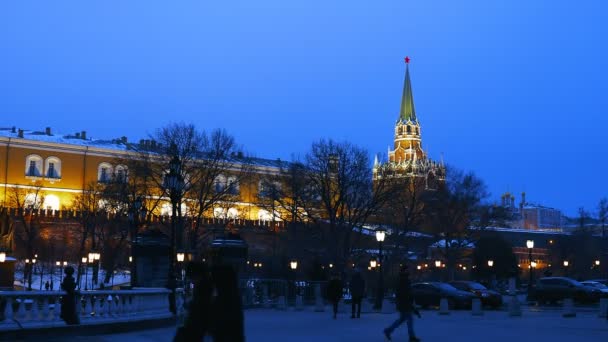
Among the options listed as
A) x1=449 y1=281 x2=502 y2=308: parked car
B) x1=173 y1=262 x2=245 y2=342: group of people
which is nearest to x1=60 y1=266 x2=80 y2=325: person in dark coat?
x1=173 y1=262 x2=245 y2=342: group of people

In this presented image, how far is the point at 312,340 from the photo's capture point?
1992cm

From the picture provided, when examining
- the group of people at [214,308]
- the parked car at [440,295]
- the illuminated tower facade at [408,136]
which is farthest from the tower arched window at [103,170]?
the group of people at [214,308]

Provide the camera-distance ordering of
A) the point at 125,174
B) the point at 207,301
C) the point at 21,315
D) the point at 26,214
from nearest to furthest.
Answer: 1. the point at 207,301
2. the point at 21,315
3. the point at 125,174
4. the point at 26,214

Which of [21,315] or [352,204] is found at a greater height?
[352,204]

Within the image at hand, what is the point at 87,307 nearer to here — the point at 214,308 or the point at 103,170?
the point at 214,308

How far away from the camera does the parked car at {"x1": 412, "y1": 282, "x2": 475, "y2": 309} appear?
3969cm

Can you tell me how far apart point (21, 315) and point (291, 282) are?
1151 inches

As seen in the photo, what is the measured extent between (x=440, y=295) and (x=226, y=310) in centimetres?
3122

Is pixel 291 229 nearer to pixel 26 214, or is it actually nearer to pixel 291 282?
pixel 291 282

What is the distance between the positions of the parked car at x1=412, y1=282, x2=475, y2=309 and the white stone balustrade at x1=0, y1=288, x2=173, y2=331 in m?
17.0

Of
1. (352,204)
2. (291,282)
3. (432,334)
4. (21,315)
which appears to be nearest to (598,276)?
(352,204)

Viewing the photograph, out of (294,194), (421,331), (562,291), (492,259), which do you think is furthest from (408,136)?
(421,331)

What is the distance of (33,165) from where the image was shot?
9944cm

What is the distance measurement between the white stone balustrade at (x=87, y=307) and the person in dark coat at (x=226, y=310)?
9.14 meters
